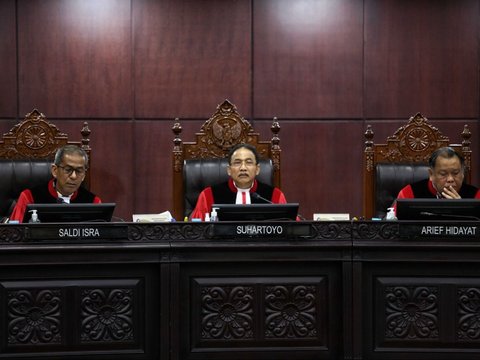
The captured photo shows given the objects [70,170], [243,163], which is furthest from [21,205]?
[243,163]

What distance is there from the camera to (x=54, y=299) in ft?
8.34

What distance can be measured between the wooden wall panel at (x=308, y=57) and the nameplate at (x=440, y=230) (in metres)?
2.43

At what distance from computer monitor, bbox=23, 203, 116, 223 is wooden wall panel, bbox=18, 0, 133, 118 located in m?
2.33

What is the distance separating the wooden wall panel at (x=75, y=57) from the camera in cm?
485

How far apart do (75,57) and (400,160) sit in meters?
2.51

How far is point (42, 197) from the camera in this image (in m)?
3.59

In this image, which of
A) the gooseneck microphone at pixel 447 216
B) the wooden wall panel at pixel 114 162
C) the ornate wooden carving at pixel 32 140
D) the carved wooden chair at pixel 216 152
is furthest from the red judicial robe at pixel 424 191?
the wooden wall panel at pixel 114 162

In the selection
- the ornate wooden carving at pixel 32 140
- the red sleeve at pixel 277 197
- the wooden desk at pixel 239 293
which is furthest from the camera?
the ornate wooden carving at pixel 32 140

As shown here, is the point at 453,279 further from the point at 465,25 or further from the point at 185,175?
the point at 465,25

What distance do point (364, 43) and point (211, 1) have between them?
1208mm

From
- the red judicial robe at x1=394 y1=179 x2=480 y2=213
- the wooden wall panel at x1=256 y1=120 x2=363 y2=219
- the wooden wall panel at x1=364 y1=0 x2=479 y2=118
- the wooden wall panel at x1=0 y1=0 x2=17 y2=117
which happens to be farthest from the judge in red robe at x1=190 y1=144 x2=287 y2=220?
the wooden wall panel at x1=0 y1=0 x2=17 y2=117

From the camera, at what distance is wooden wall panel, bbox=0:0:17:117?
481 cm

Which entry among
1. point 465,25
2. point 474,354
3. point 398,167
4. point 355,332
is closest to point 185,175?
point 398,167

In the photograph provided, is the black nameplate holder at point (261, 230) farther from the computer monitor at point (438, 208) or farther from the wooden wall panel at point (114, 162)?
the wooden wall panel at point (114, 162)
